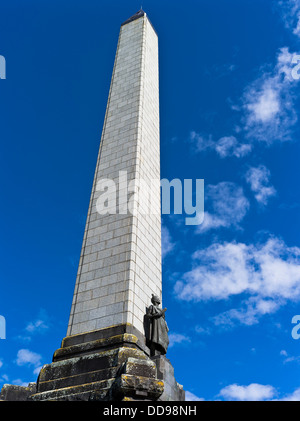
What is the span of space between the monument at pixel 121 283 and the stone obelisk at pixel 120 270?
0.10 feet

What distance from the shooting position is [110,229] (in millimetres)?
13758

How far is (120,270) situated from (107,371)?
3.38 m

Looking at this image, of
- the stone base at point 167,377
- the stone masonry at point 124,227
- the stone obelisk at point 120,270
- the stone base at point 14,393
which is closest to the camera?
the stone obelisk at point 120,270

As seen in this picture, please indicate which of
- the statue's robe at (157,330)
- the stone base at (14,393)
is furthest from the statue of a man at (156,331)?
the stone base at (14,393)

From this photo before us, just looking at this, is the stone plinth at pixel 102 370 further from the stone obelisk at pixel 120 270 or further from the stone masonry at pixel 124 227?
the stone masonry at pixel 124 227

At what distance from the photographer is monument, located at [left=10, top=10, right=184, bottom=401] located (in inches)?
382

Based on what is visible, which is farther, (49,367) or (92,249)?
(92,249)

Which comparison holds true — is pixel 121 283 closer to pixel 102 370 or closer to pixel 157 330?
pixel 157 330

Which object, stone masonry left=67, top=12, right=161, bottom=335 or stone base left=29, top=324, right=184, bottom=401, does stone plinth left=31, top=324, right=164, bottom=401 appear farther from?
stone masonry left=67, top=12, right=161, bottom=335

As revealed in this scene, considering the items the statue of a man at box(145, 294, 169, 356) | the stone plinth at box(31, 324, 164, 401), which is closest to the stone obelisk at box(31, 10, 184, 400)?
the stone plinth at box(31, 324, 164, 401)

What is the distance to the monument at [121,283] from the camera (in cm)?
971
